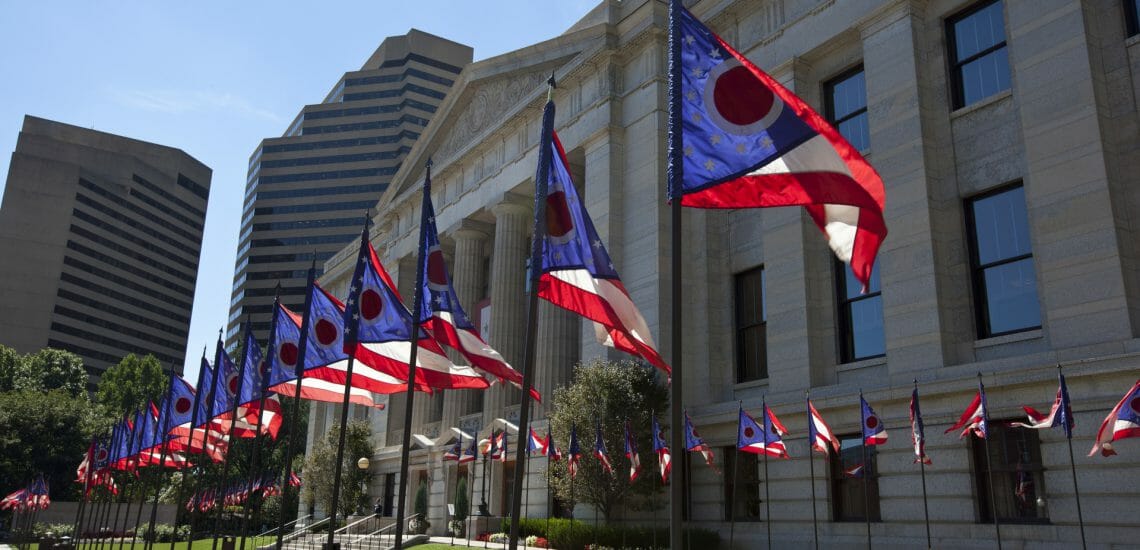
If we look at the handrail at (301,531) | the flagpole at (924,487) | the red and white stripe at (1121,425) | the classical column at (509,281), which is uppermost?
the classical column at (509,281)

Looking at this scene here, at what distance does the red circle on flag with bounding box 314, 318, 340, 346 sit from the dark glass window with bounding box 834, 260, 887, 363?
1478 cm

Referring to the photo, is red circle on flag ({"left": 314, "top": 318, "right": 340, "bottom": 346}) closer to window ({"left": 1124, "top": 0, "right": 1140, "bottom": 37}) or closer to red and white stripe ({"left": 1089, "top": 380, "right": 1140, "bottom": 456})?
red and white stripe ({"left": 1089, "top": 380, "right": 1140, "bottom": 456})

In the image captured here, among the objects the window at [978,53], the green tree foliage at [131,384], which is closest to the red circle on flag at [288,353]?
the window at [978,53]

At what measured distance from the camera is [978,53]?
2489 centimetres

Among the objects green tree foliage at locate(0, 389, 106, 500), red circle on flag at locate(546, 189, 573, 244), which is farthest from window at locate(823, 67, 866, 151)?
green tree foliage at locate(0, 389, 106, 500)

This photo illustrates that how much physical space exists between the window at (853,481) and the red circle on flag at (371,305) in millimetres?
13148

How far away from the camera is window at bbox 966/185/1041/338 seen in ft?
72.8

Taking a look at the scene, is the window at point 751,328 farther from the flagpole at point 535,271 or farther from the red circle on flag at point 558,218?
the flagpole at point 535,271

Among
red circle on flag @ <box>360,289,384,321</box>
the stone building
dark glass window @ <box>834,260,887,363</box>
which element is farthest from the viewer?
dark glass window @ <box>834,260,887,363</box>

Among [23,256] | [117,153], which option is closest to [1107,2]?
[23,256]

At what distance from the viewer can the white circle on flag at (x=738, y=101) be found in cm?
1101

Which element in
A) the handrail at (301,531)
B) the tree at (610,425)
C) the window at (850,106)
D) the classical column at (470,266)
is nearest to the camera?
the window at (850,106)

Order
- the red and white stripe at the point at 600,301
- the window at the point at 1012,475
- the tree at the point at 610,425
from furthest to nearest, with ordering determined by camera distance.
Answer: the tree at the point at 610,425
the window at the point at 1012,475
the red and white stripe at the point at 600,301

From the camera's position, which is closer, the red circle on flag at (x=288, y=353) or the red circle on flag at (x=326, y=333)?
the red circle on flag at (x=326, y=333)
